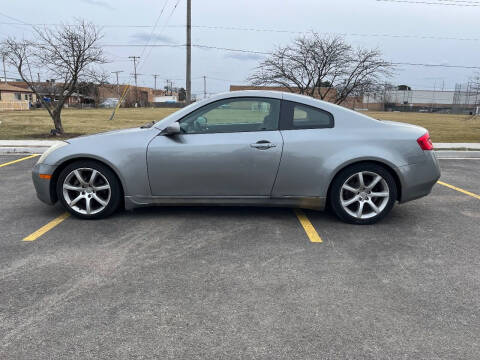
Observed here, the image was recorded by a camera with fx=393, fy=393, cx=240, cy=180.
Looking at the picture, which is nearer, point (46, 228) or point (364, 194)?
point (46, 228)

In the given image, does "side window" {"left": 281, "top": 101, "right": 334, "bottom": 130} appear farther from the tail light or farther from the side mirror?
the side mirror

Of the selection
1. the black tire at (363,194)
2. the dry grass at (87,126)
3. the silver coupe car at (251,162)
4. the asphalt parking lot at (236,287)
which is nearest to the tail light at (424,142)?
the silver coupe car at (251,162)

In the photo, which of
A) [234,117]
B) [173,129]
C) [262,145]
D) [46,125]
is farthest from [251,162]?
[46,125]

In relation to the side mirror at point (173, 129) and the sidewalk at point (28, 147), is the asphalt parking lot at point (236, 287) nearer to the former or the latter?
the side mirror at point (173, 129)

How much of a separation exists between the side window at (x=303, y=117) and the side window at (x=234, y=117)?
0.37ft

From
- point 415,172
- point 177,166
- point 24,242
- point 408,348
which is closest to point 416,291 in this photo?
point 408,348

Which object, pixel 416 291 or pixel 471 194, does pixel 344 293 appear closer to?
pixel 416 291

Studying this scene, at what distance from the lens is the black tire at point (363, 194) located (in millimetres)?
4449

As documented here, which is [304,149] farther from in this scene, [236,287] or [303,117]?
[236,287]

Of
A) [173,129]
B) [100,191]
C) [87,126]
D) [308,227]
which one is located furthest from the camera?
[87,126]

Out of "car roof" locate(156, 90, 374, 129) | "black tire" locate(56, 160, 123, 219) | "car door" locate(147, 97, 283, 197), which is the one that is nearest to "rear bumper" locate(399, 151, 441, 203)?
"car roof" locate(156, 90, 374, 129)

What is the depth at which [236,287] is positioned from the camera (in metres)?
3.04

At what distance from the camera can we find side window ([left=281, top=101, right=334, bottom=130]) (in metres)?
4.46

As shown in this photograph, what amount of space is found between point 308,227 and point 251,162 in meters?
0.99
